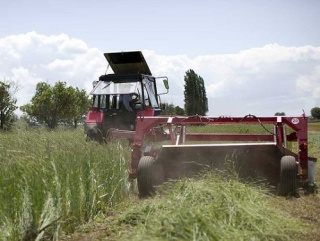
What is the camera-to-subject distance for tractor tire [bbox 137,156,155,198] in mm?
4914

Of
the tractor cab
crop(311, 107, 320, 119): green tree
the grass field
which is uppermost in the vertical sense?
crop(311, 107, 320, 119): green tree

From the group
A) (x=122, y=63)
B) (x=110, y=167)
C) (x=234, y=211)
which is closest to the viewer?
(x=234, y=211)

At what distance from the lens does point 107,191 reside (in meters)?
Answer: 4.66

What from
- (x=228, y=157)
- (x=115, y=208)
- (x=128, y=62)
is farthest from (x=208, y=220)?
(x=128, y=62)

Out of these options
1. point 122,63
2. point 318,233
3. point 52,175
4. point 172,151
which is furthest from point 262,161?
point 122,63

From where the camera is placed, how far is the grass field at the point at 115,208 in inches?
115

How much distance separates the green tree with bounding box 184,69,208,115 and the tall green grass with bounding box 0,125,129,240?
44.2 metres

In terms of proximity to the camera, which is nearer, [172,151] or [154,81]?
[172,151]

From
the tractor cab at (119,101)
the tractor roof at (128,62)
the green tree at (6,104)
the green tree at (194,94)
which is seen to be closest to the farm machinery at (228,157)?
the tractor cab at (119,101)

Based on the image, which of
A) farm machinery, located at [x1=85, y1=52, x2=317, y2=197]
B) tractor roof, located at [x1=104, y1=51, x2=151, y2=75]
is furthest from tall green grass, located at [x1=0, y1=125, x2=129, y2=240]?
tractor roof, located at [x1=104, y1=51, x2=151, y2=75]

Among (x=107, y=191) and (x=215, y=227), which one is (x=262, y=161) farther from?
(x=215, y=227)

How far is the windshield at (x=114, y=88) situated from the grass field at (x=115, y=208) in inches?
171

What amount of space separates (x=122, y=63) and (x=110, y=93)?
3.54ft

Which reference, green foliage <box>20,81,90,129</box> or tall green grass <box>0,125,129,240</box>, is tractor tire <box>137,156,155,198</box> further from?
green foliage <box>20,81,90,129</box>
